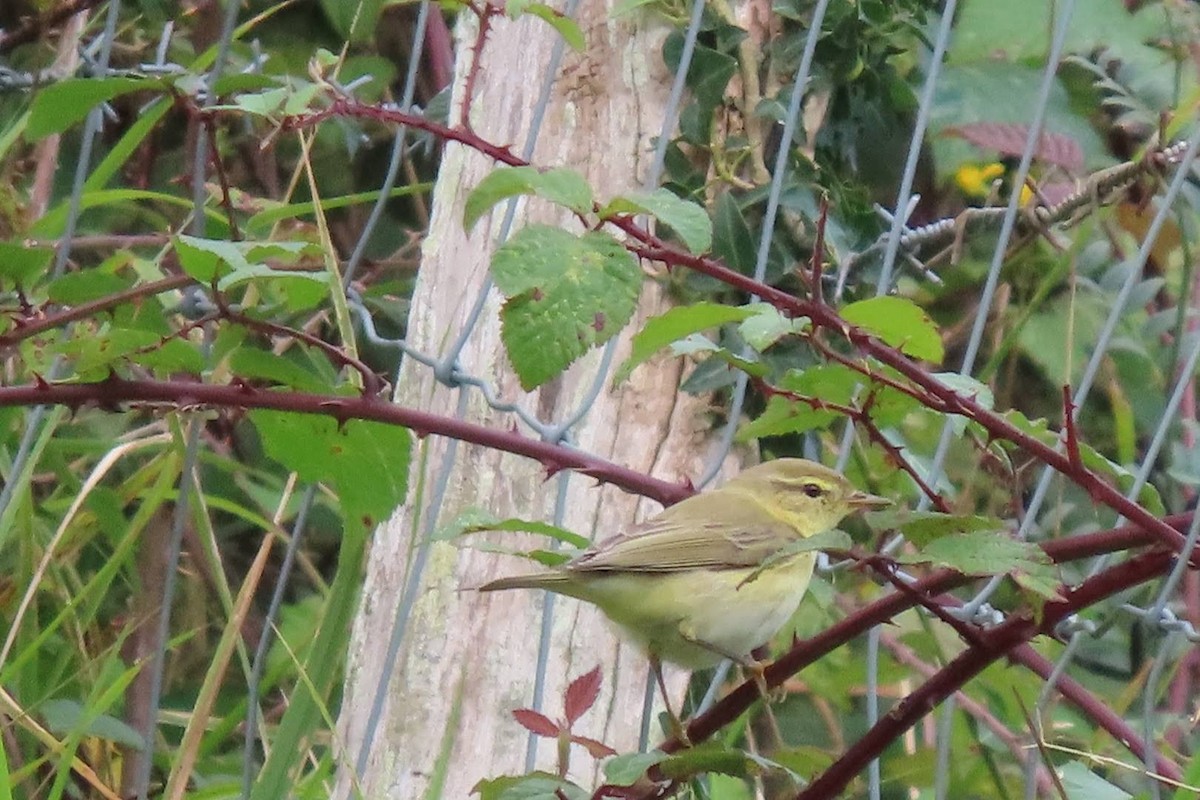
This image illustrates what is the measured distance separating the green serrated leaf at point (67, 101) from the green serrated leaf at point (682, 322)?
0.47 m

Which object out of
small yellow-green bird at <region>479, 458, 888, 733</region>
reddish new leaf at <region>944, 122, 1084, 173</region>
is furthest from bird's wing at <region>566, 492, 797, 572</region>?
reddish new leaf at <region>944, 122, 1084, 173</region>

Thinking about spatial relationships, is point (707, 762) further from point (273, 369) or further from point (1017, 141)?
point (1017, 141)

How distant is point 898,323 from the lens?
108cm

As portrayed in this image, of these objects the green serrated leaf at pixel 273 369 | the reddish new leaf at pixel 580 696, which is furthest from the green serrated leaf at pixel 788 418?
the green serrated leaf at pixel 273 369

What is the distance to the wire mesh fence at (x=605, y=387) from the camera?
1110mm

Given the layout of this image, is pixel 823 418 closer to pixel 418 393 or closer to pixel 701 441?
pixel 701 441

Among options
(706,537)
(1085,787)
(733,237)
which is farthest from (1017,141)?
(1085,787)

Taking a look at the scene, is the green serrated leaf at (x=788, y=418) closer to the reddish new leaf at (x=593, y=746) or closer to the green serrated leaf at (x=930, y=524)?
the green serrated leaf at (x=930, y=524)

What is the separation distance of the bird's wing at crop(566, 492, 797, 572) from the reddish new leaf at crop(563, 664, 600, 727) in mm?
495

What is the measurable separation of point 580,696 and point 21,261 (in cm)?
60

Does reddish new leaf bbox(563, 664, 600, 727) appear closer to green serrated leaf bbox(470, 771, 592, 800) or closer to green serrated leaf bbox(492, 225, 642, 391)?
green serrated leaf bbox(470, 771, 592, 800)

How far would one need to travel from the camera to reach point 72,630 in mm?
2176

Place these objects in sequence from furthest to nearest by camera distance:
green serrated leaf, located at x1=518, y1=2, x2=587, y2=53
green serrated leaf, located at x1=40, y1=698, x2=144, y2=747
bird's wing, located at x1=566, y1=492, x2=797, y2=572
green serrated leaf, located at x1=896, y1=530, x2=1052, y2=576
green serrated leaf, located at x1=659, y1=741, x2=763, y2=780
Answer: green serrated leaf, located at x1=40, y1=698, x2=144, y2=747
bird's wing, located at x1=566, y1=492, x2=797, y2=572
green serrated leaf, located at x1=518, y1=2, x2=587, y2=53
green serrated leaf, located at x1=659, y1=741, x2=763, y2=780
green serrated leaf, located at x1=896, y1=530, x2=1052, y2=576

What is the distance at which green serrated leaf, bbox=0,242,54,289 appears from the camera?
1.25 meters
